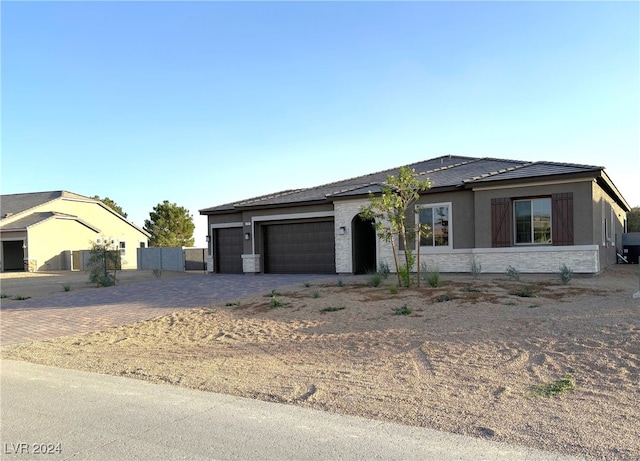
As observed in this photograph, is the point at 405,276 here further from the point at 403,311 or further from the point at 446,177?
the point at 446,177

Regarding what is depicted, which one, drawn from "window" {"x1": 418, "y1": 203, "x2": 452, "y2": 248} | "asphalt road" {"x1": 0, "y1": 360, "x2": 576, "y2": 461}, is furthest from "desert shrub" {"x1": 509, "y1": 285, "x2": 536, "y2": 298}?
"asphalt road" {"x1": 0, "y1": 360, "x2": 576, "y2": 461}

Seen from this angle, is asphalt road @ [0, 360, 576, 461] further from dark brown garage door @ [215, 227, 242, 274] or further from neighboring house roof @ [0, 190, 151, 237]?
neighboring house roof @ [0, 190, 151, 237]

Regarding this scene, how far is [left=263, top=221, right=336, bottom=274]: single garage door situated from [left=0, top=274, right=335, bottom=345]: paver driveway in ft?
9.85

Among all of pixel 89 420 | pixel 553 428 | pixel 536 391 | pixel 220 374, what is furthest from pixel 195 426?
pixel 536 391

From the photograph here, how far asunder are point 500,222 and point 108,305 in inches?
536

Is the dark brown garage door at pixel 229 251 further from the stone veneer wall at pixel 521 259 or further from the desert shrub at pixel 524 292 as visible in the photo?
the desert shrub at pixel 524 292

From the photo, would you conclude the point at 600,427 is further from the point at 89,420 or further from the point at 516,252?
the point at 516,252

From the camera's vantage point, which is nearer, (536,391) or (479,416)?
(479,416)

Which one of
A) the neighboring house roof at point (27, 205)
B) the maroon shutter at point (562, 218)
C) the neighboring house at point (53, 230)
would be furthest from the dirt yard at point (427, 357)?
the neighboring house roof at point (27, 205)

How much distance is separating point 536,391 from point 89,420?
492 centimetres

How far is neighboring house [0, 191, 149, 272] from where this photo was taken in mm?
36031

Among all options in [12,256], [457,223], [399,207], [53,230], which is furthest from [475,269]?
[12,256]

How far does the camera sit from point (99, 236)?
134ft

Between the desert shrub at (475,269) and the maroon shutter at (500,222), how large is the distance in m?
0.89
